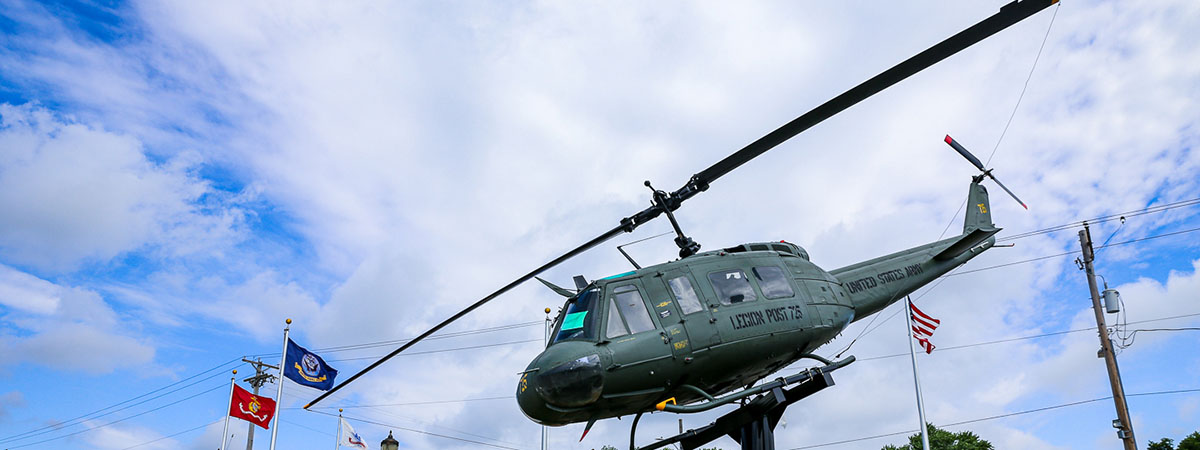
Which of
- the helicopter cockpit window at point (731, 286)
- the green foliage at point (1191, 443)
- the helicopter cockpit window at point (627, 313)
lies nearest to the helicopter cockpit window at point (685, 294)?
the helicopter cockpit window at point (731, 286)

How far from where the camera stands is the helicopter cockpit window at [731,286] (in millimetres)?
10414

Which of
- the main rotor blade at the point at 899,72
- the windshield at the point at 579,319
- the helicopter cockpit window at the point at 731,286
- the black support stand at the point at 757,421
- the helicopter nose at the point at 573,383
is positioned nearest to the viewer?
the main rotor blade at the point at 899,72

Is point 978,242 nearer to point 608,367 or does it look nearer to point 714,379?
point 714,379

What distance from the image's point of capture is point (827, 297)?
11453mm

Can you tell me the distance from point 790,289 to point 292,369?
17655mm

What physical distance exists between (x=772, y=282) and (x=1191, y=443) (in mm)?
38455

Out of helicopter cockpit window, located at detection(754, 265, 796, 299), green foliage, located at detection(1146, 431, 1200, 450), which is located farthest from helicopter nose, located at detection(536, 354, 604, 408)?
green foliage, located at detection(1146, 431, 1200, 450)

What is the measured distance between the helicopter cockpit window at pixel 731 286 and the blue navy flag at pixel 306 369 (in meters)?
16.9

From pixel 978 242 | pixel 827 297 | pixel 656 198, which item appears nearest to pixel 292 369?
pixel 656 198

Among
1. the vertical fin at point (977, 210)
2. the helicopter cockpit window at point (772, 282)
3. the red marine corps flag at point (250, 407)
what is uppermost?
the vertical fin at point (977, 210)

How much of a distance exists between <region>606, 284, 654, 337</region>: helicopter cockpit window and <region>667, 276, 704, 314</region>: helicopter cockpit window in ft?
1.71

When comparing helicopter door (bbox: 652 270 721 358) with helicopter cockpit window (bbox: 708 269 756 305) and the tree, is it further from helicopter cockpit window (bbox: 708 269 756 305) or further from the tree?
the tree

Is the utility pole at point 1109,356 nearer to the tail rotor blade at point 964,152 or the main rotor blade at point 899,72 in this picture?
the tail rotor blade at point 964,152

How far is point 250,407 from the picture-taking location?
2591 centimetres
